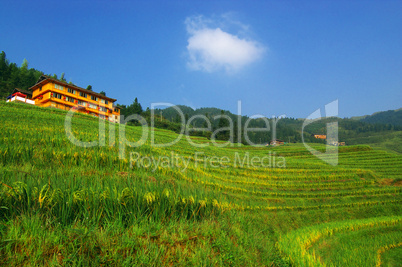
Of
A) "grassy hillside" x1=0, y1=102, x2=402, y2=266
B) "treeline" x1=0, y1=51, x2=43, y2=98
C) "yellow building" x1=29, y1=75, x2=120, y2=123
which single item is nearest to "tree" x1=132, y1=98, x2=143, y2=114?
"yellow building" x1=29, y1=75, x2=120, y2=123

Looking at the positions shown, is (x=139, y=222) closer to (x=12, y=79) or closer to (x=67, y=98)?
(x=67, y=98)

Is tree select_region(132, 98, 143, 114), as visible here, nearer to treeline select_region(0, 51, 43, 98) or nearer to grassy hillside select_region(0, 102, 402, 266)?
treeline select_region(0, 51, 43, 98)

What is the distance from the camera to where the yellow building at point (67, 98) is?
4131 cm

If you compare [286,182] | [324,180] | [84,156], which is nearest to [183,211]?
[84,156]

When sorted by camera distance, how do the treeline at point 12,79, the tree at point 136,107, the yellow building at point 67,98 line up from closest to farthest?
the yellow building at point 67,98 < the treeline at point 12,79 < the tree at point 136,107

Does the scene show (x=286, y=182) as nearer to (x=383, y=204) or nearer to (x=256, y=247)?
(x=383, y=204)

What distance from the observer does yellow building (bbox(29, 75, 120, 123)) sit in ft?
136

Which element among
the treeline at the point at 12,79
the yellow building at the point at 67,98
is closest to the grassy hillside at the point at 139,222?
the yellow building at the point at 67,98

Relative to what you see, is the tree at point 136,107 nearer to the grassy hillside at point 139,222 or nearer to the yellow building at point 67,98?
the yellow building at point 67,98

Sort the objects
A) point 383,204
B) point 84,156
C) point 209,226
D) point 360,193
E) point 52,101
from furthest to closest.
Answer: point 52,101
point 360,193
point 383,204
point 84,156
point 209,226

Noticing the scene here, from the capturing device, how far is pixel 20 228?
2697 millimetres

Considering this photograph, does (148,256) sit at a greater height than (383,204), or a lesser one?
greater

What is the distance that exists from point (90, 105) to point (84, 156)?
156 feet

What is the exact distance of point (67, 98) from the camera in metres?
44.5
